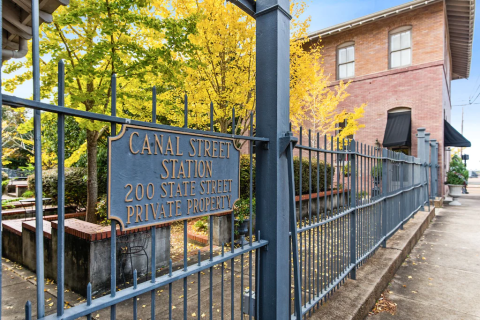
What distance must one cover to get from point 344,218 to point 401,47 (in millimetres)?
→ 14948

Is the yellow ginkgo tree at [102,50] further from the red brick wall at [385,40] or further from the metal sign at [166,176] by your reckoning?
the red brick wall at [385,40]

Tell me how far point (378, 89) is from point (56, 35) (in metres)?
15.2

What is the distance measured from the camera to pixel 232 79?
23.5ft

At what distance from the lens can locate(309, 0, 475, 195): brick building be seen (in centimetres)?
1362

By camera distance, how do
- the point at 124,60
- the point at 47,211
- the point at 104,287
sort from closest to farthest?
1. the point at 104,287
2. the point at 124,60
3. the point at 47,211

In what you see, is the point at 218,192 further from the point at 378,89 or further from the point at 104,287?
the point at 378,89

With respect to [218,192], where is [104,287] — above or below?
below

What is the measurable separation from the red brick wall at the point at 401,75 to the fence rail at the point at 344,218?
277 inches

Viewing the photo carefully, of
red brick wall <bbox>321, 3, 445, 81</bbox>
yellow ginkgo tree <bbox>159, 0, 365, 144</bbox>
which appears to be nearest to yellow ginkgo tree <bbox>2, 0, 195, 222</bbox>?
yellow ginkgo tree <bbox>159, 0, 365, 144</bbox>

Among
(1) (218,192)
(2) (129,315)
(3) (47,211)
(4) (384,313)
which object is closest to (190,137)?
(1) (218,192)

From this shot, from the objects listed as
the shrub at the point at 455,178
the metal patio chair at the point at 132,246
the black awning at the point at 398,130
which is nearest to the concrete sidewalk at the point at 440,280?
the metal patio chair at the point at 132,246

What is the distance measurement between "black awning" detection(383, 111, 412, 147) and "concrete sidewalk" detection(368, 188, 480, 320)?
23.2 ft

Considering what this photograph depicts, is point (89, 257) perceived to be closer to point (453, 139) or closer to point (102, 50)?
point (102, 50)

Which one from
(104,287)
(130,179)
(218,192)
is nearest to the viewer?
(130,179)
